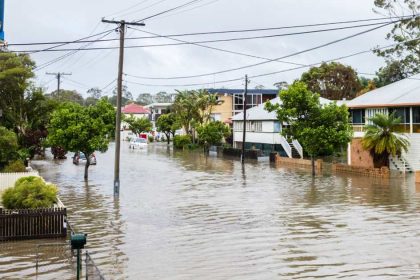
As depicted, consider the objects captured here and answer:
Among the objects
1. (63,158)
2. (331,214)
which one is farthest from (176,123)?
(331,214)

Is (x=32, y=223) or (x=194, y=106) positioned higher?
(x=194, y=106)

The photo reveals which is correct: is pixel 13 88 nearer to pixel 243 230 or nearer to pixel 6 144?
pixel 6 144

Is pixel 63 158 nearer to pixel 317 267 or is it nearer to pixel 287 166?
pixel 287 166

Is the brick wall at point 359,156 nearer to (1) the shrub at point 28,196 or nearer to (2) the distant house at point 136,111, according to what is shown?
(1) the shrub at point 28,196

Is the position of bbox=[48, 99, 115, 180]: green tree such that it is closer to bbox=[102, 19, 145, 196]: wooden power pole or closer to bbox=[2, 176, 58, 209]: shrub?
bbox=[102, 19, 145, 196]: wooden power pole

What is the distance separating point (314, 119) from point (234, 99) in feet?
176

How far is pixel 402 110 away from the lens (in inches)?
1751

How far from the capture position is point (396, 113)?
45250 millimetres

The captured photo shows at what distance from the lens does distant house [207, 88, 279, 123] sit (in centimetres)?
9406

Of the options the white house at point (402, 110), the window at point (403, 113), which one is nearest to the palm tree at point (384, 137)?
the white house at point (402, 110)

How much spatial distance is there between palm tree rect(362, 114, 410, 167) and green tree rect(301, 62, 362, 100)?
4347 cm

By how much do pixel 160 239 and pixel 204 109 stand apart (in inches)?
2630

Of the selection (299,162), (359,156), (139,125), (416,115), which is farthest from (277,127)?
(139,125)

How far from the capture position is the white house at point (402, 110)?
1700 inches
